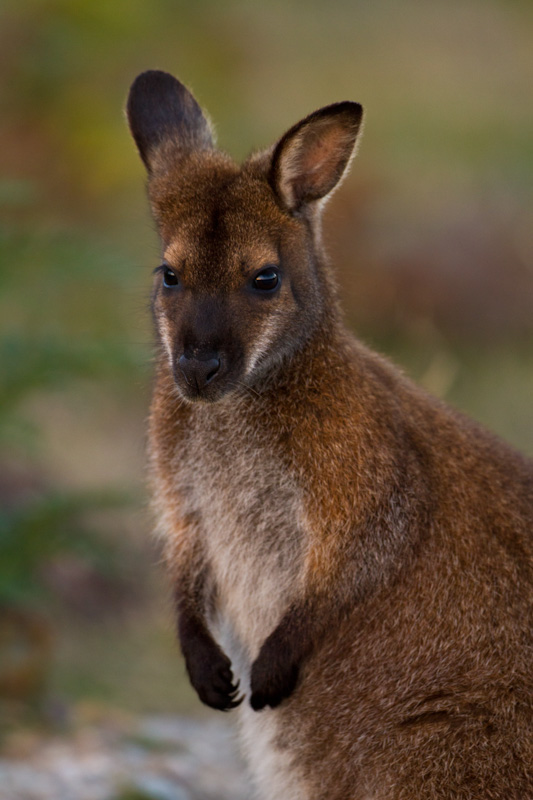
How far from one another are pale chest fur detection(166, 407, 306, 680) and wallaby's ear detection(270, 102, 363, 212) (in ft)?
2.76

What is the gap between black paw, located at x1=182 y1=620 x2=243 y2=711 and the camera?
4957 mm

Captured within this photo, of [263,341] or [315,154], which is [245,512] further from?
[315,154]

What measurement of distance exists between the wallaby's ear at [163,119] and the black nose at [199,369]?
1.00m

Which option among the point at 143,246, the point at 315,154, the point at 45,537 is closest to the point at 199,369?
the point at 315,154

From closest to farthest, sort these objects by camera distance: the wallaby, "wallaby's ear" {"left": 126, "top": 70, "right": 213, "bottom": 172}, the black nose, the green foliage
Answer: the black nose, the wallaby, "wallaby's ear" {"left": 126, "top": 70, "right": 213, "bottom": 172}, the green foliage

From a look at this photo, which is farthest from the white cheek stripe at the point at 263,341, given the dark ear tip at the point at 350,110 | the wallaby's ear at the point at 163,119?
the wallaby's ear at the point at 163,119

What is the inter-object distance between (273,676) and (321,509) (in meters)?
0.64

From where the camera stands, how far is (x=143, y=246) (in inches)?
528

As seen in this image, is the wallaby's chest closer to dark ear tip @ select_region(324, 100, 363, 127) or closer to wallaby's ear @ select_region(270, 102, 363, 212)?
wallaby's ear @ select_region(270, 102, 363, 212)

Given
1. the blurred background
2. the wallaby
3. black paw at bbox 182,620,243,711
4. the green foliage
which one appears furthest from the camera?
the blurred background

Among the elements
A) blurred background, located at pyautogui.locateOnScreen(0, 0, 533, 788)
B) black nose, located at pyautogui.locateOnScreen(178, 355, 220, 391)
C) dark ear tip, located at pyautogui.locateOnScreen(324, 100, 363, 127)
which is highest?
dark ear tip, located at pyautogui.locateOnScreen(324, 100, 363, 127)

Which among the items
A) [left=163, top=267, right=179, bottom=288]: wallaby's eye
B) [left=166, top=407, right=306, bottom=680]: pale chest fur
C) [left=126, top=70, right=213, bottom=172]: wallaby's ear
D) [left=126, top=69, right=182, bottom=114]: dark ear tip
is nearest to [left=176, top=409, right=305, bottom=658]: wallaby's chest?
[left=166, top=407, right=306, bottom=680]: pale chest fur

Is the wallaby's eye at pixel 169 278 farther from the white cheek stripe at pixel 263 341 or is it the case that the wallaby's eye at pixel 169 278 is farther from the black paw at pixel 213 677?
the black paw at pixel 213 677

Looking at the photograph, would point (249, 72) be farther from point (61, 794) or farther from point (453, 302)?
point (61, 794)
